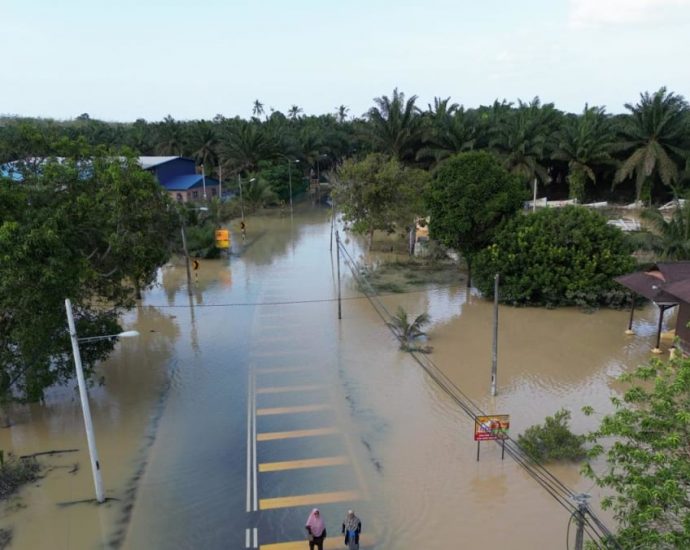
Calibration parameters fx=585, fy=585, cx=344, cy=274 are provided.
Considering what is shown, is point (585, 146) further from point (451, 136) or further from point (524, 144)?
point (451, 136)

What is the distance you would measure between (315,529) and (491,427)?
16.8ft

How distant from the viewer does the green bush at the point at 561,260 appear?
974 inches

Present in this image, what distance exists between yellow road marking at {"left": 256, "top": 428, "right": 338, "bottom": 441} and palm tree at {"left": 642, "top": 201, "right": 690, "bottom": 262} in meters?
17.5

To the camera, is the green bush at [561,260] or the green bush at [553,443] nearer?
the green bush at [553,443]

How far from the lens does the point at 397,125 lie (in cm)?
5044

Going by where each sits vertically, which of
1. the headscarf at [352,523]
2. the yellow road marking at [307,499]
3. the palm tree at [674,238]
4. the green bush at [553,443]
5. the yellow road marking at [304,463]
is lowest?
the yellow road marking at [307,499]

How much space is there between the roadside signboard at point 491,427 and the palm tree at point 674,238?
1547 centimetres

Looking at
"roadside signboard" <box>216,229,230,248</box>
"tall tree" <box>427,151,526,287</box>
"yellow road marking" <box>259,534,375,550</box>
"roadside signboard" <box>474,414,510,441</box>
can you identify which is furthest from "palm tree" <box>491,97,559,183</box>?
"yellow road marking" <box>259,534,375,550</box>

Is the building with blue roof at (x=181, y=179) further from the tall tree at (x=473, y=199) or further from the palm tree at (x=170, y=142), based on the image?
the tall tree at (x=473, y=199)

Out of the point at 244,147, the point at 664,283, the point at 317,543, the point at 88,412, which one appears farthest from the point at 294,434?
the point at 244,147

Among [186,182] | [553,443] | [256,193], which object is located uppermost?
[186,182]

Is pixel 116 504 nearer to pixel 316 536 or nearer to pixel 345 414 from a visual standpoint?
pixel 316 536

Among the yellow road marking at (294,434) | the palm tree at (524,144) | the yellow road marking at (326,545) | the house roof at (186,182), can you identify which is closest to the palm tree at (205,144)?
the house roof at (186,182)

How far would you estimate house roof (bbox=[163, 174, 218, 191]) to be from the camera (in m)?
52.8
